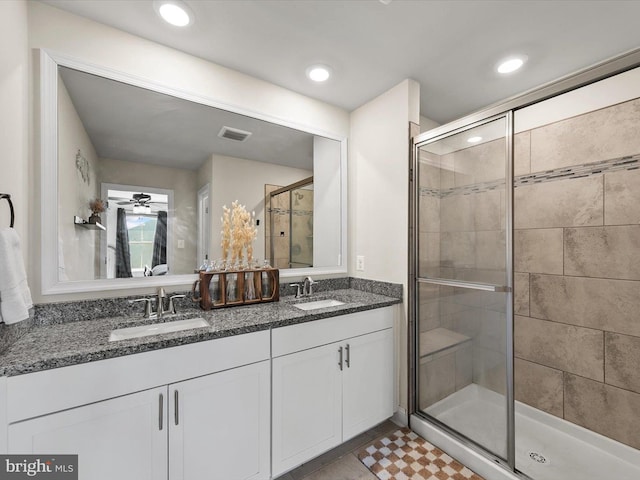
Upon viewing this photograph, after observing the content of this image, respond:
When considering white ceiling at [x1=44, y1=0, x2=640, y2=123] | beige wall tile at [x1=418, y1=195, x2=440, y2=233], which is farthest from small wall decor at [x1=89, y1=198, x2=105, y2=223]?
beige wall tile at [x1=418, y1=195, x2=440, y2=233]

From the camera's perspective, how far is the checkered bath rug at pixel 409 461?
1.62 metres

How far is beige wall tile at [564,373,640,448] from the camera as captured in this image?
169cm

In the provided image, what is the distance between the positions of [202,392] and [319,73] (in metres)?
1.99

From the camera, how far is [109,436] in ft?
3.59

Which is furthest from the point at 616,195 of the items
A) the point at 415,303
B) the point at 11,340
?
the point at 11,340

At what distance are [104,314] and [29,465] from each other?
66 centimetres

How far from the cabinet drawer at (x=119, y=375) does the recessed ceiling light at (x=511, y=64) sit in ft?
7.24

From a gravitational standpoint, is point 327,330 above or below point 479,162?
below

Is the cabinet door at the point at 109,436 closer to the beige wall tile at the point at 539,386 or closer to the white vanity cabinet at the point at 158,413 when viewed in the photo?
the white vanity cabinet at the point at 158,413

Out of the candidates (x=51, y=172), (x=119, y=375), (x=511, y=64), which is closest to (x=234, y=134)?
(x=51, y=172)

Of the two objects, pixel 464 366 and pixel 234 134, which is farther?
pixel 234 134

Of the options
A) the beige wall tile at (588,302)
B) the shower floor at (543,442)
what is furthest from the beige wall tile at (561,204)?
the shower floor at (543,442)

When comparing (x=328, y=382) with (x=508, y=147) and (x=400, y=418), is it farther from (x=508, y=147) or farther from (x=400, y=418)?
(x=508, y=147)

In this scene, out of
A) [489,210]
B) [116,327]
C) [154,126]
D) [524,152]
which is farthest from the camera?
Result: [524,152]
